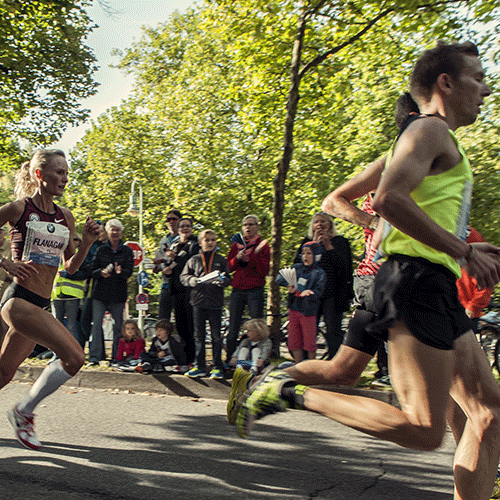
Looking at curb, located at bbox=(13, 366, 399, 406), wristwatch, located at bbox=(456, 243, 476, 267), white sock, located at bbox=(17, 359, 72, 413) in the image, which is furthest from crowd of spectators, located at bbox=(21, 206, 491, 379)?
wristwatch, located at bbox=(456, 243, 476, 267)

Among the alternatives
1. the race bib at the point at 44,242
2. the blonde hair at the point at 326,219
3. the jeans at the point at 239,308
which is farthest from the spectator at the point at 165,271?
the race bib at the point at 44,242

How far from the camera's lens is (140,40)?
38.9m

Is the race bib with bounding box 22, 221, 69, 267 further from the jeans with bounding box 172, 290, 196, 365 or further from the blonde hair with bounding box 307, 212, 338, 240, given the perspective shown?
the jeans with bounding box 172, 290, 196, 365

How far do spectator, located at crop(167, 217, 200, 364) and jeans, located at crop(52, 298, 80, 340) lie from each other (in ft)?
5.64

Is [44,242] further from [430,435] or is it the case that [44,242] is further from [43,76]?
[43,76]

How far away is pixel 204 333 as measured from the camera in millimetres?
7879

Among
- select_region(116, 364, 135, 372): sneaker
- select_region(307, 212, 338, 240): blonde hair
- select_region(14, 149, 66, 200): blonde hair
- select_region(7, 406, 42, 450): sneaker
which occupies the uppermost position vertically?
select_region(307, 212, 338, 240): blonde hair

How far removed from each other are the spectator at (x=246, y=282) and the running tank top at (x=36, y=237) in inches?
146

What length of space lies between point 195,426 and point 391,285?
336cm

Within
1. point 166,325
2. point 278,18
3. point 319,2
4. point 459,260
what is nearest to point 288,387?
point 459,260

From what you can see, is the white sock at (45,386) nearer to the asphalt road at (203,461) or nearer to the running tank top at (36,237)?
the asphalt road at (203,461)

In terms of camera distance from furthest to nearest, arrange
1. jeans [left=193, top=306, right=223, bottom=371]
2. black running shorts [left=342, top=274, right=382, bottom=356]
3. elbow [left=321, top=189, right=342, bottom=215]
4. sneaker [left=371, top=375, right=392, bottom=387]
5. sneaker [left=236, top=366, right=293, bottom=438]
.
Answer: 1. jeans [left=193, top=306, right=223, bottom=371]
2. sneaker [left=371, top=375, right=392, bottom=387]
3. elbow [left=321, top=189, right=342, bottom=215]
4. sneaker [left=236, top=366, right=293, bottom=438]
5. black running shorts [left=342, top=274, right=382, bottom=356]

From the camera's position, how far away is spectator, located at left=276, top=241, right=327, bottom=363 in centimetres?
788

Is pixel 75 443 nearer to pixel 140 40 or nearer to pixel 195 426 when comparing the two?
pixel 195 426
